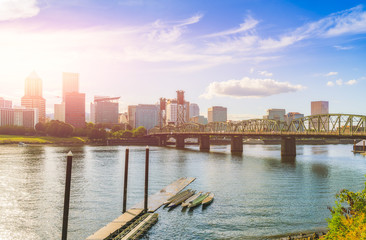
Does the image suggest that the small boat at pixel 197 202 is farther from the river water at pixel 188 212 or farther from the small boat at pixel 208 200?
the river water at pixel 188 212

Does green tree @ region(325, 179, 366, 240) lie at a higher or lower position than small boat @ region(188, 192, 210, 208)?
higher

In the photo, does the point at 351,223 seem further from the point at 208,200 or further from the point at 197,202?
the point at 208,200

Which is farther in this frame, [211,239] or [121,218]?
[121,218]

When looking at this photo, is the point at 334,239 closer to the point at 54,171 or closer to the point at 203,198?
the point at 203,198

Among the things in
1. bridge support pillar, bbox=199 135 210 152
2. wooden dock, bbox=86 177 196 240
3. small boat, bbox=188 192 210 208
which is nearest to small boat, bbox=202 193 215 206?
small boat, bbox=188 192 210 208

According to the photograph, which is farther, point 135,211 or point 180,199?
point 180,199

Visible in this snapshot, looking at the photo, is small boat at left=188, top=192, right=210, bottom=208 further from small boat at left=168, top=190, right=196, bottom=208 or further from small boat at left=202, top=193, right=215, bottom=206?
small boat at left=168, top=190, right=196, bottom=208

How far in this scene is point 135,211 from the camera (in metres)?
36.7

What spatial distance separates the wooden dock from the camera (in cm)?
2910

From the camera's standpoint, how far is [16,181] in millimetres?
62062

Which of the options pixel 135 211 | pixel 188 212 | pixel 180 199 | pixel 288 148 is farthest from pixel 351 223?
pixel 288 148

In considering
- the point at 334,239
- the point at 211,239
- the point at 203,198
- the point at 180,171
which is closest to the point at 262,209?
the point at 203,198

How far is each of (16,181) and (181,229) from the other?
140 ft

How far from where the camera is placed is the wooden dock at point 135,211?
1146 inches
